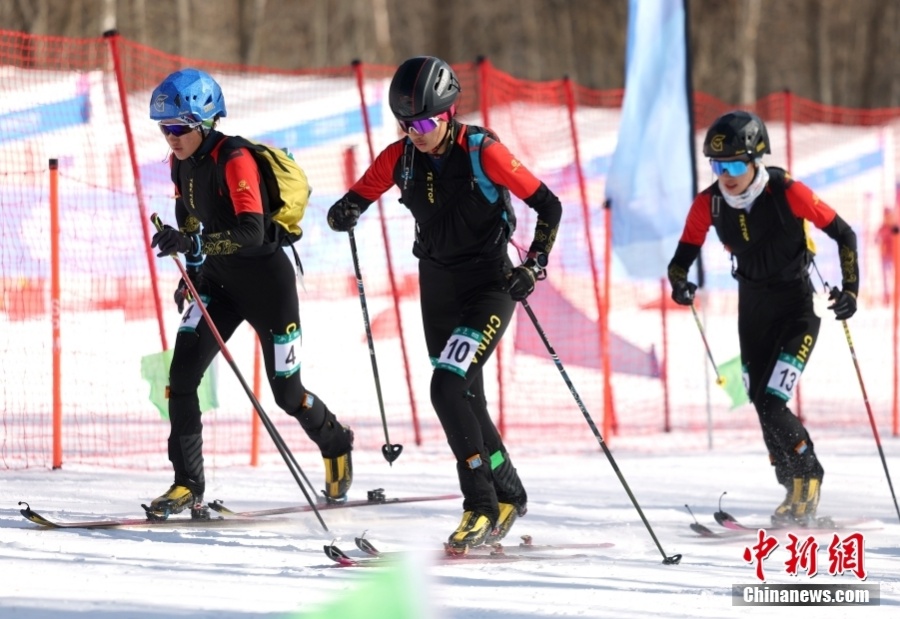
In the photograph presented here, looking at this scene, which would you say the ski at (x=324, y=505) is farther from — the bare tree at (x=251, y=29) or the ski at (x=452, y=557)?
the bare tree at (x=251, y=29)

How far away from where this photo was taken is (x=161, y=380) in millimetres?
7855

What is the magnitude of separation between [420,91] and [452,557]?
2014mm

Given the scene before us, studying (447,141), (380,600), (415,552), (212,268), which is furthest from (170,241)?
(380,600)

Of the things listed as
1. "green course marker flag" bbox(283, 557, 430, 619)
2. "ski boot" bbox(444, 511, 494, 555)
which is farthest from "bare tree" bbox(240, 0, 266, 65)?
"green course marker flag" bbox(283, 557, 430, 619)

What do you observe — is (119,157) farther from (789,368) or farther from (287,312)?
(789,368)

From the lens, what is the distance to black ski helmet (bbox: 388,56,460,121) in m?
5.67

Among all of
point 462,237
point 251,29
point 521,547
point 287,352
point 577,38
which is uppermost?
point 577,38

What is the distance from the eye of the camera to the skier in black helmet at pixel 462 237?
5762 millimetres

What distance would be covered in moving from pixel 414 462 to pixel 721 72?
32698 millimetres

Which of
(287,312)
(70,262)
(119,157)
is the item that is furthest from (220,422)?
(287,312)

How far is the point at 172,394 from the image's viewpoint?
6266 millimetres

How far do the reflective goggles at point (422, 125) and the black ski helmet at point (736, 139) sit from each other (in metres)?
Result: 1.71

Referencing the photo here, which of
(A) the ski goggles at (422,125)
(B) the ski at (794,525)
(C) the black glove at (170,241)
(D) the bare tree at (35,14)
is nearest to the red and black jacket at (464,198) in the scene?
(A) the ski goggles at (422,125)

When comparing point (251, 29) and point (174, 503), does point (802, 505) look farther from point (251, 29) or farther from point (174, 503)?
point (251, 29)
